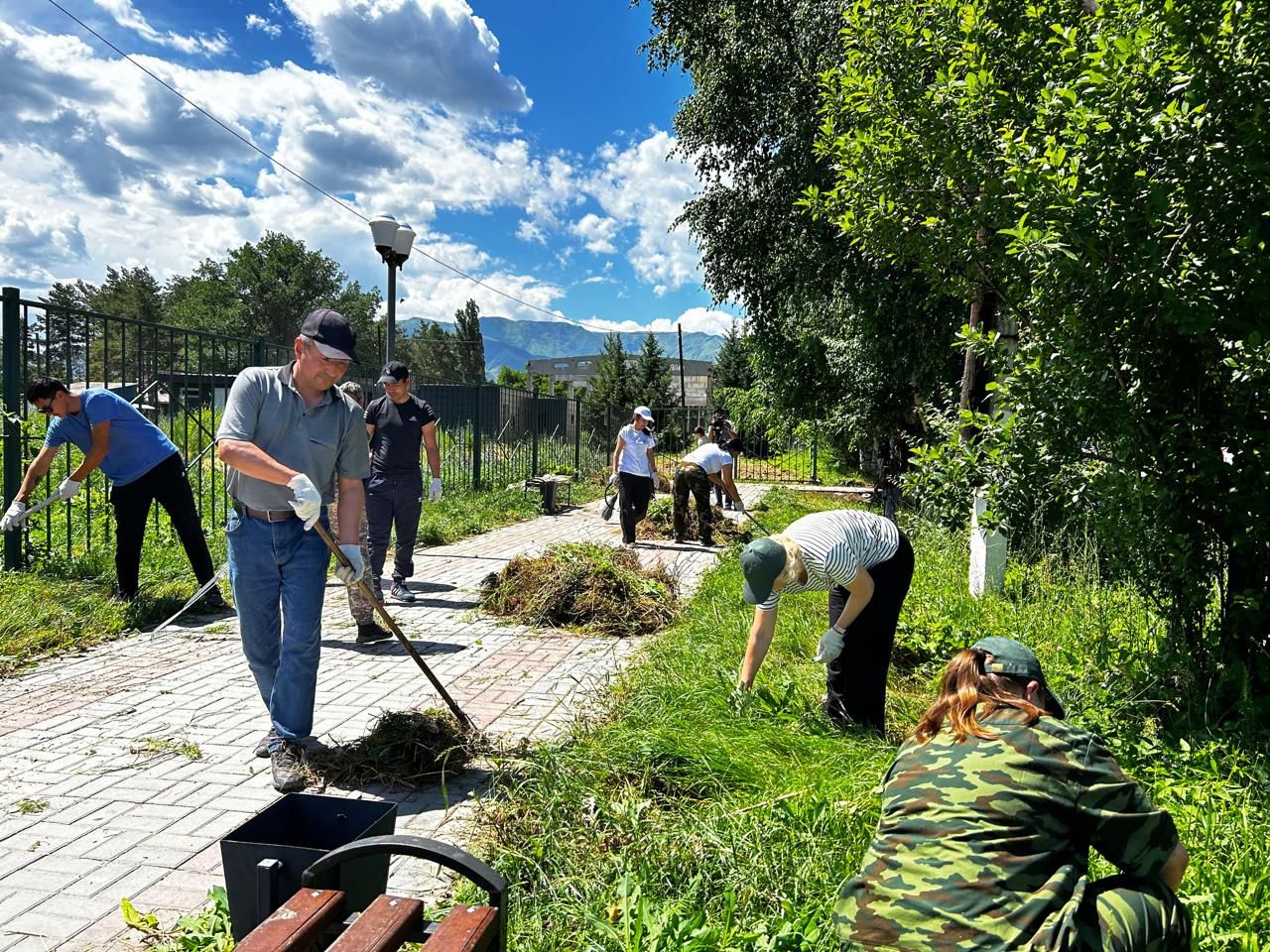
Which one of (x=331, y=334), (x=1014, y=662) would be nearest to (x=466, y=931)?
(x=1014, y=662)

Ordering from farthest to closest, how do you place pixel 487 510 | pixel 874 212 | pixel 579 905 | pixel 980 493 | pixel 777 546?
pixel 487 510 < pixel 874 212 < pixel 980 493 < pixel 777 546 < pixel 579 905

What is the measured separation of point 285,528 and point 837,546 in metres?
2.54

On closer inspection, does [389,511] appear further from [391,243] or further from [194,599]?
[391,243]

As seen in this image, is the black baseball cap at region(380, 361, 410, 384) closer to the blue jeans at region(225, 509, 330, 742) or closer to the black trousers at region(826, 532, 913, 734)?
the blue jeans at region(225, 509, 330, 742)

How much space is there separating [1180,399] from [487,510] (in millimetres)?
10769

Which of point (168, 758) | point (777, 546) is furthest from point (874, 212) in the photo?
point (168, 758)

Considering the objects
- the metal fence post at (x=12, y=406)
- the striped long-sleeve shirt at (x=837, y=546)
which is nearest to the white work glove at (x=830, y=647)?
the striped long-sleeve shirt at (x=837, y=546)

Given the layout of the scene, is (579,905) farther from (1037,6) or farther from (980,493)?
(1037,6)

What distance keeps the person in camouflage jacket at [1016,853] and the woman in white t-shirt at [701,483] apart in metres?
8.71

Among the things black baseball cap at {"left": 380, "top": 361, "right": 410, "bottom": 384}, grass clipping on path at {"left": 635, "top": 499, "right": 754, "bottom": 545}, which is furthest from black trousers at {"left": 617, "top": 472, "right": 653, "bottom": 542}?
black baseball cap at {"left": 380, "top": 361, "right": 410, "bottom": 384}

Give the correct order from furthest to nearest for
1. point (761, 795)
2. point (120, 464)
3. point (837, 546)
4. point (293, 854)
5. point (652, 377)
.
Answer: point (652, 377) < point (120, 464) < point (837, 546) < point (761, 795) < point (293, 854)

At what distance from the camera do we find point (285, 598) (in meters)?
3.95

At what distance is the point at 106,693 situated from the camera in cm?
498

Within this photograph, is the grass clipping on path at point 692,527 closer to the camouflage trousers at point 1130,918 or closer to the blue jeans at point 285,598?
the blue jeans at point 285,598
